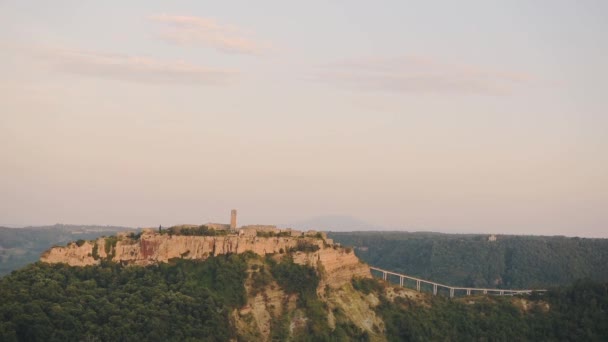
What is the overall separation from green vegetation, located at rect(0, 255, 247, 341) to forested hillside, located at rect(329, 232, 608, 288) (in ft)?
275

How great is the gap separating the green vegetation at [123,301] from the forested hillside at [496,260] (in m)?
83.9

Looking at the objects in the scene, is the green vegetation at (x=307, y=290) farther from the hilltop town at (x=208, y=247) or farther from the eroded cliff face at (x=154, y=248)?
the eroded cliff face at (x=154, y=248)

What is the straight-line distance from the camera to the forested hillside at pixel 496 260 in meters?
162

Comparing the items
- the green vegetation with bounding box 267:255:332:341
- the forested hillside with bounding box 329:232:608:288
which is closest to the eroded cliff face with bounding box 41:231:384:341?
the green vegetation with bounding box 267:255:332:341

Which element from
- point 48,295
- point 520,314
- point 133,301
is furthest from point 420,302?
point 48,295

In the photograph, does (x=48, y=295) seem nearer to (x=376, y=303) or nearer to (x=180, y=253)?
(x=180, y=253)

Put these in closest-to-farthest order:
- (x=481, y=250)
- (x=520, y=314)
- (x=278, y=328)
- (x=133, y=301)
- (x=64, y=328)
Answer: (x=64, y=328) → (x=133, y=301) → (x=278, y=328) → (x=520, y=314) → (x=481, y=250)

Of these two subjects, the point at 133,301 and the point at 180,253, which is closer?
the point at 133,301

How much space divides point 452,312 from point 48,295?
38641 mm

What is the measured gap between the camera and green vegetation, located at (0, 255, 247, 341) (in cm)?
6444

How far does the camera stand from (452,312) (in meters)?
89.9

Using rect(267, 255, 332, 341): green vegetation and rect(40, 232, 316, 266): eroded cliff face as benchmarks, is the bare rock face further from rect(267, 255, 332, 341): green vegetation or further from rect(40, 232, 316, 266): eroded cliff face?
rect(40, 232, 316, 266): eroded cliff face

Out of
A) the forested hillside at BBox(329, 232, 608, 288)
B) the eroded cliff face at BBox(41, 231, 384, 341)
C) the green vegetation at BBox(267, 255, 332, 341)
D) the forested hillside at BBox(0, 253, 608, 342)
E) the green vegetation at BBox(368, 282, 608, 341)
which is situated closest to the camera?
the forested hillside at BBox(0, 253, 608, 342)

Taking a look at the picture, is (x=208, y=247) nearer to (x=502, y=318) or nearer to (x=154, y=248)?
(x=154, y=248)
